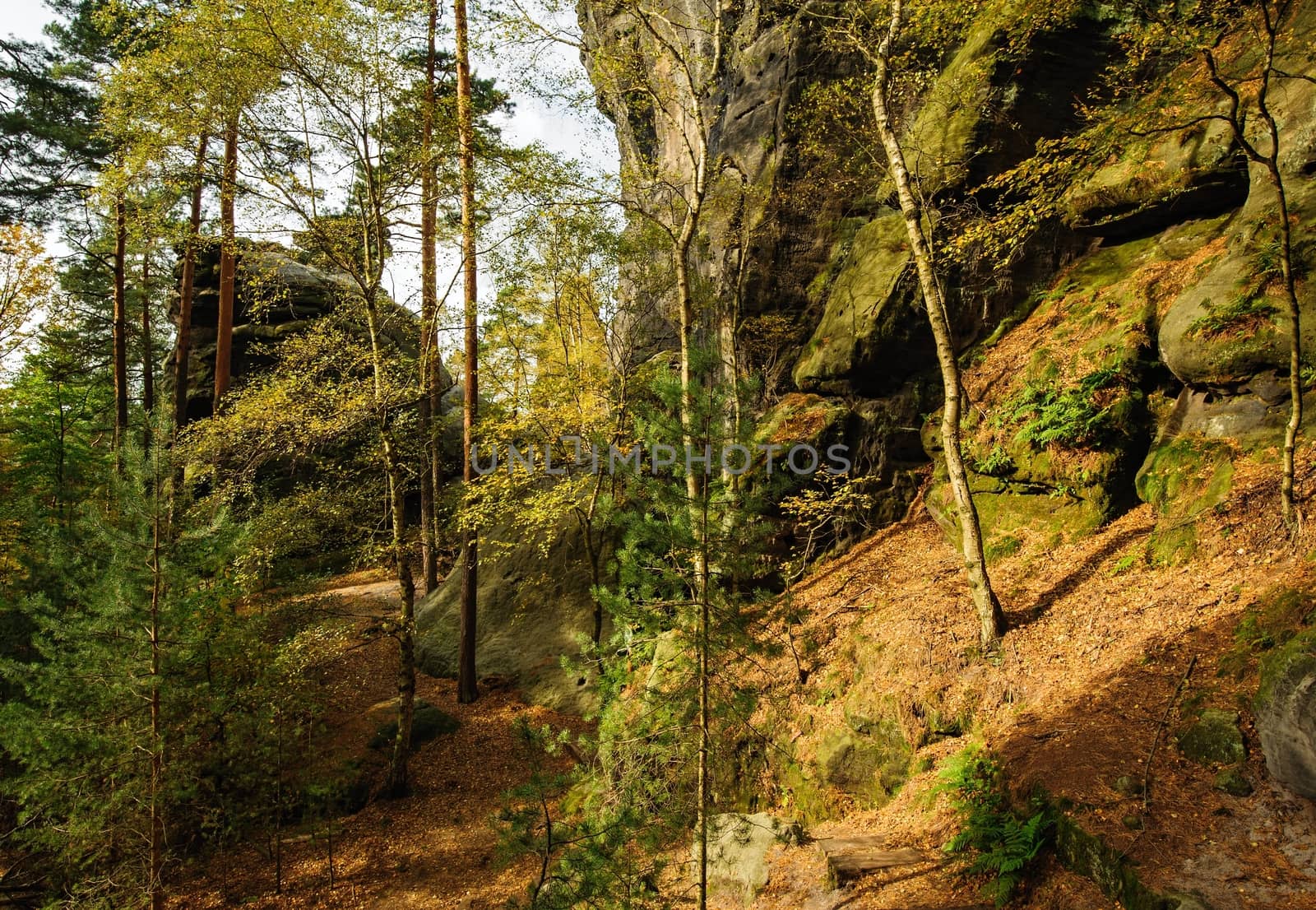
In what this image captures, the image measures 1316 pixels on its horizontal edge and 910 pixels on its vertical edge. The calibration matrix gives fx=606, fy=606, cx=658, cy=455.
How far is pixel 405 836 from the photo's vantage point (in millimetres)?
9586

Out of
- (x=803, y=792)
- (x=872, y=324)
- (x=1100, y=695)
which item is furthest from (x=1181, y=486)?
(x=872, y=324)

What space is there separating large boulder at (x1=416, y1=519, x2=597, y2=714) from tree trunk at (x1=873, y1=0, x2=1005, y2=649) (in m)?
8.62

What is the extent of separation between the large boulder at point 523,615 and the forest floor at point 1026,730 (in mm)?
2356

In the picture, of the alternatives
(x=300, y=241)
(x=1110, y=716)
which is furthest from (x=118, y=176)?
(x=1110, y=716)

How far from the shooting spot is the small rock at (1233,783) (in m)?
4.30

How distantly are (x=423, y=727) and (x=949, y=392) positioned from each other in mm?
11119

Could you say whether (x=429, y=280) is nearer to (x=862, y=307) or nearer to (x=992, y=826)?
(x=862, y=307)

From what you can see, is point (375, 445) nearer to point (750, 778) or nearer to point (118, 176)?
point (118, 176)

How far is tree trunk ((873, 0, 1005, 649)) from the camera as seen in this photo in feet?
23.4

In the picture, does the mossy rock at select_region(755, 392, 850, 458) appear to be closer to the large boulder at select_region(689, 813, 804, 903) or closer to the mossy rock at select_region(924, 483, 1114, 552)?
the mossy rock at select_region(924, 483, 1114, 552)

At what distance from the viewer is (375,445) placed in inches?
456

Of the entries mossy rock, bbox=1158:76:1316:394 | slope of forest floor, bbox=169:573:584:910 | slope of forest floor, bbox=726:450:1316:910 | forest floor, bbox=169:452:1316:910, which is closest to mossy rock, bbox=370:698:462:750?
slope of forest floor, bbox=169:573:584:910

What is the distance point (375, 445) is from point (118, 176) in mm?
5787

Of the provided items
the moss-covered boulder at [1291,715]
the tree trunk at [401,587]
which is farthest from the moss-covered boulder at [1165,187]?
the tree trunk at [401,587]
